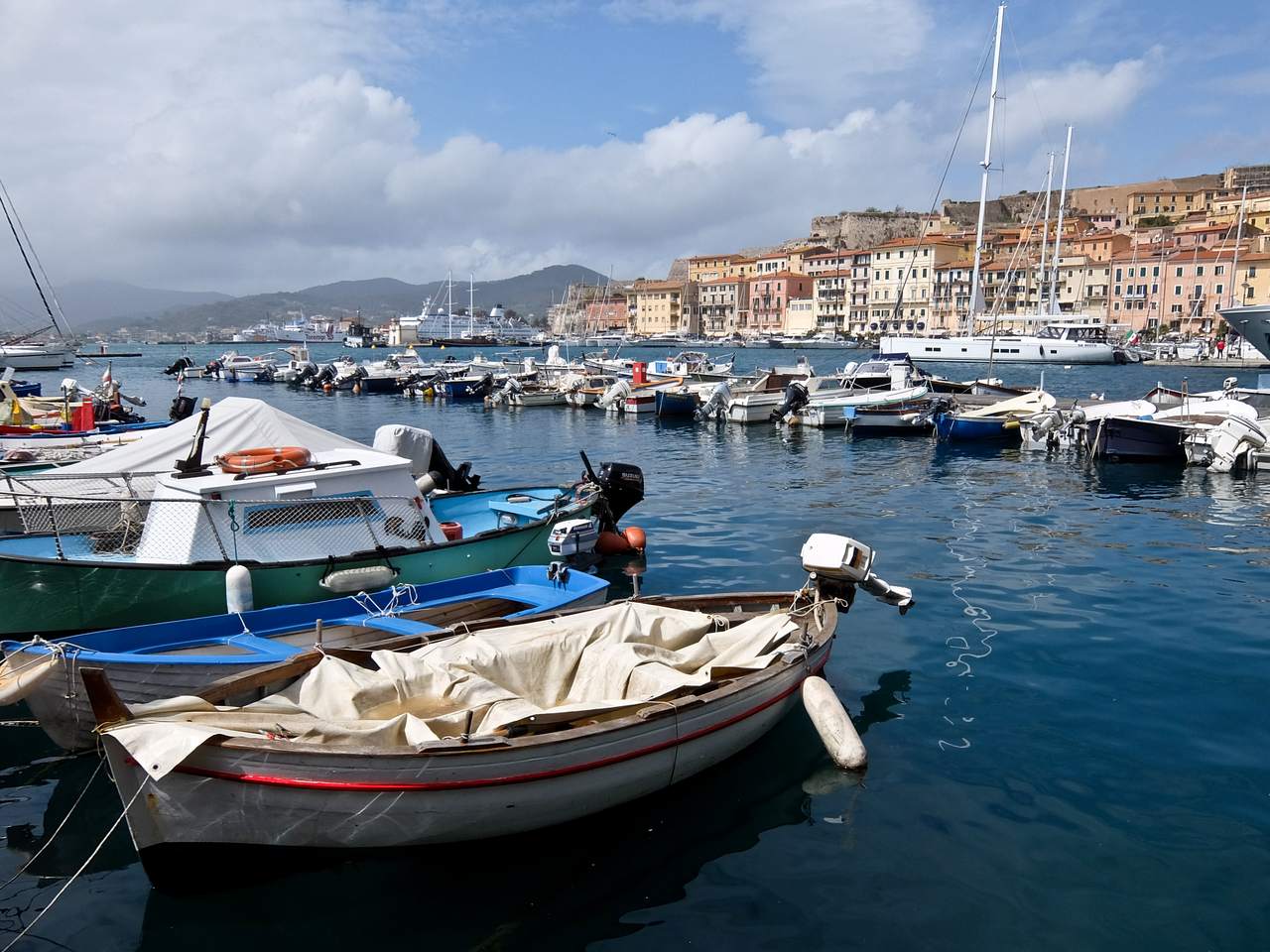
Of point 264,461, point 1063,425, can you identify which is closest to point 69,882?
point 264,461

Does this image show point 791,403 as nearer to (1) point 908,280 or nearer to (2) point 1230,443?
(2) point 1230,443

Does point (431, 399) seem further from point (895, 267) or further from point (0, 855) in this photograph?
point (895, 267)

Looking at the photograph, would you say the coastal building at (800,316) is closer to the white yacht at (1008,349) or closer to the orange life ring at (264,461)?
the white yacht at (1008,349)

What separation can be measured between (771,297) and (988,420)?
5055 inches

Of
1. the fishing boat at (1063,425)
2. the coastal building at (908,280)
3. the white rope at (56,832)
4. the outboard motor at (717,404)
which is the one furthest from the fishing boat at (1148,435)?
the coastal building at (908,280)

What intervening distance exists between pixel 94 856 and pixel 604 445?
93.4 ft

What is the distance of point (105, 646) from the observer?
27.9ft

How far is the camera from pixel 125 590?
10.1m

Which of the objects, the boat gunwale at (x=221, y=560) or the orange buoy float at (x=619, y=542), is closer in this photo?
the boat gunwale at (x=221, y=560)

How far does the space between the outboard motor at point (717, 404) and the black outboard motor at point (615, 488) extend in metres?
24.2

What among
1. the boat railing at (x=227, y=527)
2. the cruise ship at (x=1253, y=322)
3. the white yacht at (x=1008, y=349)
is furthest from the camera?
the white yacht at (x=1008, y=349)

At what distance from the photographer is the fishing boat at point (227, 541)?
32.9 feet

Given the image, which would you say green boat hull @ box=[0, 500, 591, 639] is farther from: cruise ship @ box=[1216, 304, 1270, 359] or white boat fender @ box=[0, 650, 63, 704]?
cruise ship @ box=[1216, 304, 1270, 359]

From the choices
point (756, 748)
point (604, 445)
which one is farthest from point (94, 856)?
point (604, 445)
